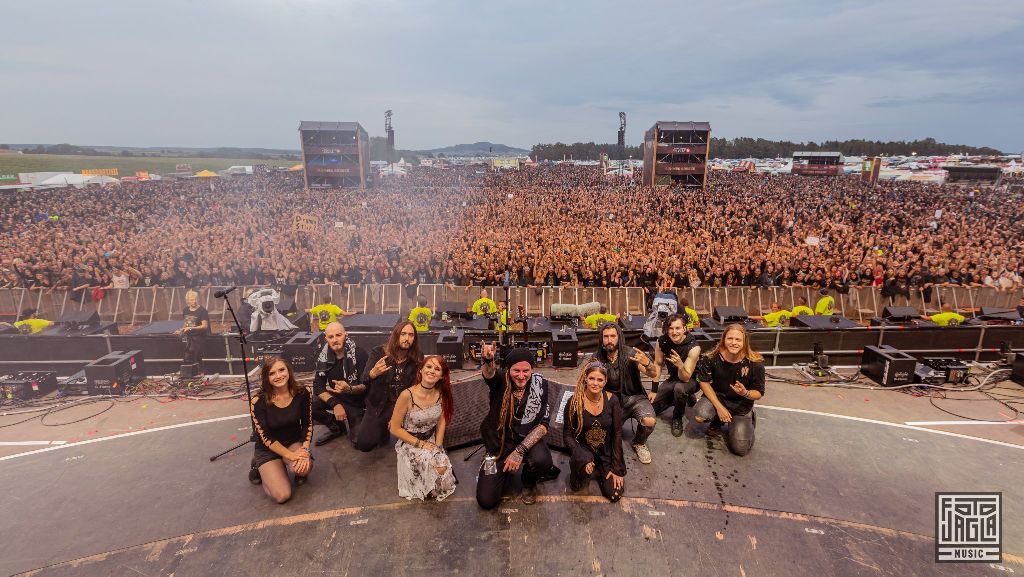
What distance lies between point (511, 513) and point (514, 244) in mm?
15860

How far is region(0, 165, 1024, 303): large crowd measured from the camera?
625 inches

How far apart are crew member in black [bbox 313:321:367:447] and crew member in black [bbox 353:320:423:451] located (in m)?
0.27

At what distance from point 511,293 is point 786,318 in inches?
310

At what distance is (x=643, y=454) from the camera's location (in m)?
6.07

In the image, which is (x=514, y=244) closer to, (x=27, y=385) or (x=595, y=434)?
(x=27, y=385)

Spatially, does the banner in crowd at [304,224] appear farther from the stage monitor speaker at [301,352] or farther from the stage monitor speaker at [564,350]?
the stage monitor speaker at [564,350]

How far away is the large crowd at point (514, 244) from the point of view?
1587 cm

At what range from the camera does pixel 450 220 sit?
88.5 feet

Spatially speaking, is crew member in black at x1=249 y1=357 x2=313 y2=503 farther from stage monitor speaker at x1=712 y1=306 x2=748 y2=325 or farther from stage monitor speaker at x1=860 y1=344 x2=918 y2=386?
stage monitor speaker at x1=860 y1=344 x2=918 y2=386

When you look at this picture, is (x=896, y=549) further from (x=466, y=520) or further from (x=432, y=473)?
(x=432, y=473)

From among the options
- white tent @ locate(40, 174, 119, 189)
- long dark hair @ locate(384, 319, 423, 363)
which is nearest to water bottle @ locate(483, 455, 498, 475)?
long dark hair @ locate(384, 319, 423, 363)

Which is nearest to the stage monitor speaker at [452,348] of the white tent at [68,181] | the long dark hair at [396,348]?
the long dark hair at [396,348]

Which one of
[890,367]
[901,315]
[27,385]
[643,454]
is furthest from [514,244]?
[27,385]

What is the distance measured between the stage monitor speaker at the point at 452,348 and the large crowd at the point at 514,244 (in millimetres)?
4545
